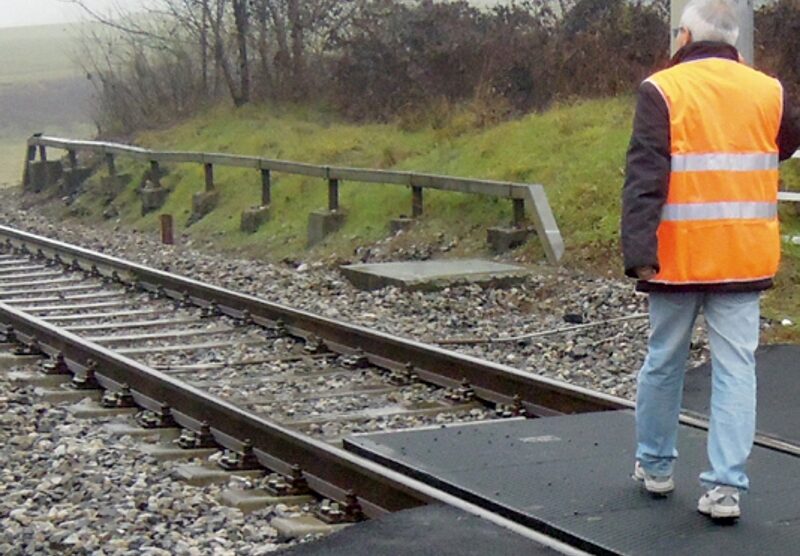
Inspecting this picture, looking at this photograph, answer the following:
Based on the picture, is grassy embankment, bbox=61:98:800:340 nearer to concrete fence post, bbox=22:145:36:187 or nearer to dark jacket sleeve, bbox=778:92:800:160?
concrete fence post, bbox=22:145:36:187

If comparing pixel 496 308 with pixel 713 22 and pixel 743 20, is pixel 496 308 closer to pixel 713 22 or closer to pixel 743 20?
pixel 743 20

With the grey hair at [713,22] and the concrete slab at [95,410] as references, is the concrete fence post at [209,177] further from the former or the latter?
the grey hair at [713,22]

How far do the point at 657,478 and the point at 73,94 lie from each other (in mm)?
58357

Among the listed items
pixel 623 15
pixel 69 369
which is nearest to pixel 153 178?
pixel 623 15

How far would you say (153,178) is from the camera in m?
22.9

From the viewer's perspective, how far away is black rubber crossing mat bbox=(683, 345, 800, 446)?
24.8 ft

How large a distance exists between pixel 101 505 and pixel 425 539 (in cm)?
192

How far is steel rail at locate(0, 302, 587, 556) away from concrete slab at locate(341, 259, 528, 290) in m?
3.49

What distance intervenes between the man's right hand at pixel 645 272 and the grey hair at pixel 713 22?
34.9 inches

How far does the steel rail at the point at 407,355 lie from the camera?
8.50 m

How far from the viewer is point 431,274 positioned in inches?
531

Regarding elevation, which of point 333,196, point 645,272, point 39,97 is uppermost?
point 645,272

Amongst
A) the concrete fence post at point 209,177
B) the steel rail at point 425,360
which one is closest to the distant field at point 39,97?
the concrete fence post at point 209,177

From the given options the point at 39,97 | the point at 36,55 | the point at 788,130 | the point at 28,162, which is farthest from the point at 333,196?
the point at 36,55
